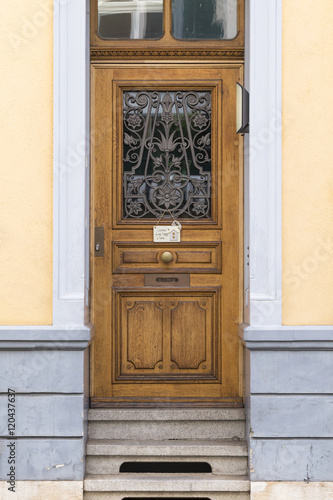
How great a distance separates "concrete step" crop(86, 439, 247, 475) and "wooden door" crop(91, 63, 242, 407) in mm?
357

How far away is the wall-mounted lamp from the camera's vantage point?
185 inches

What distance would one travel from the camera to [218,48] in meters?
4.93

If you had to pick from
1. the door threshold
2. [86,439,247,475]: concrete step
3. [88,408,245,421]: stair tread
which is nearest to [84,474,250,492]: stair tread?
[86,439,247,475]: concrete step

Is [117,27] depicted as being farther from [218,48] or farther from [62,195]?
[62,195]

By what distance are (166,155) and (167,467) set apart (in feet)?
7.72

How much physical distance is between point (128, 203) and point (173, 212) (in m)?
0.35

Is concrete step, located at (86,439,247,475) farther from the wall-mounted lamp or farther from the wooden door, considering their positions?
the wall-mounted lamp

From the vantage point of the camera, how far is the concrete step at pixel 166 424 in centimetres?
477

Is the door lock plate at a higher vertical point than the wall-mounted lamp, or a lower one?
lower

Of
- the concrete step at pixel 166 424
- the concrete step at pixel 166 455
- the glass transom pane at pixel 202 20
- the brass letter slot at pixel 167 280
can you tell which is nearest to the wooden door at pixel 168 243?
the brass letter slot at pixel 167 280

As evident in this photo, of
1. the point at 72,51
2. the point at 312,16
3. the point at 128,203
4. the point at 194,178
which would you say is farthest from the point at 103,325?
the point at 312,16

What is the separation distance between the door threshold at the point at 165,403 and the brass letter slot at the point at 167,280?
2.89 ft

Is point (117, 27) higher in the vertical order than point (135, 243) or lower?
higher

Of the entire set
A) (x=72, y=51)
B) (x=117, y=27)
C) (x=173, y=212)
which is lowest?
(x=173, y=212)
